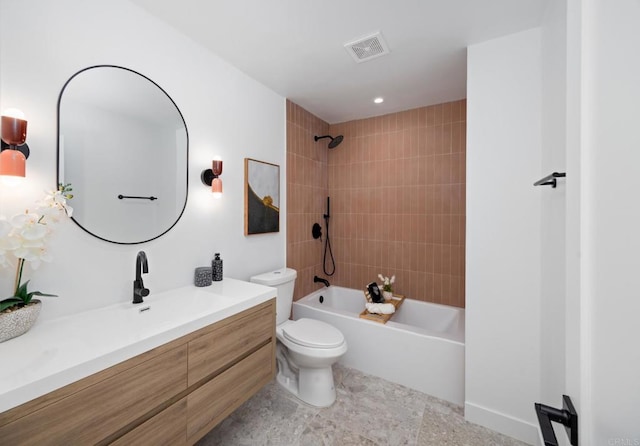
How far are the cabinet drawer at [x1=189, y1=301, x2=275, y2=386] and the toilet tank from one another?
1.66 ft

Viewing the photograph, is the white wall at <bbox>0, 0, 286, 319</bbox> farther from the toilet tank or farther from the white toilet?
the white toilet

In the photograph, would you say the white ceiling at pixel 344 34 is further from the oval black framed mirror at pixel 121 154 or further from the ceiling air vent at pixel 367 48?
the oval black framed mirror at pixel 121 154

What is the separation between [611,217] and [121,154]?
1927mm

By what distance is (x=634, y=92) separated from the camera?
46 cm

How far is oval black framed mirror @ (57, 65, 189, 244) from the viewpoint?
1288 mm

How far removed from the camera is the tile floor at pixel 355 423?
5.31 ft

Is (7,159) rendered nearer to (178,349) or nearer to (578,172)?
(178,349)

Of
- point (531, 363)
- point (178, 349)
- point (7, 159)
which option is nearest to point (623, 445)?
→ point (178, 349)

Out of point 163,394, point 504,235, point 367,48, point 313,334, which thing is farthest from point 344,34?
point 163,394

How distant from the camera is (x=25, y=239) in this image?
103 centimetres

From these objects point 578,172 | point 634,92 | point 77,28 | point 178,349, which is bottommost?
point 178,349

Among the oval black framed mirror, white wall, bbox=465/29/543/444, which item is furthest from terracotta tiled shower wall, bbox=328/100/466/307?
the oval black framed mirror

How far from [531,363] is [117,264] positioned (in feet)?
8.07

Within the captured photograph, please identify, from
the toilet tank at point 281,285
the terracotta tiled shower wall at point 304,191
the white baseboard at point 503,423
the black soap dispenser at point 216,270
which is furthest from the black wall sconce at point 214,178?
the white baseboard at point 503,423
